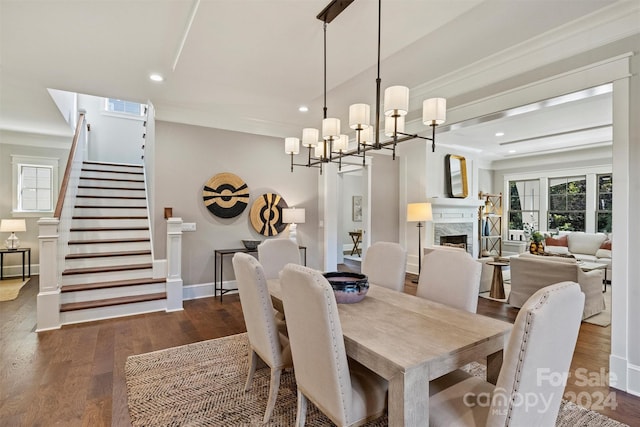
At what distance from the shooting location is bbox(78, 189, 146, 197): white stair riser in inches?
223

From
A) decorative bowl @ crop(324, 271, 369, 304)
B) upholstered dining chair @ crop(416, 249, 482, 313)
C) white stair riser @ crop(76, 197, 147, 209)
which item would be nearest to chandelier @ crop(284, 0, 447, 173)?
upholstered dining chair @ crop(416, 249, 482, 313)

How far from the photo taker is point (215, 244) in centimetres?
478

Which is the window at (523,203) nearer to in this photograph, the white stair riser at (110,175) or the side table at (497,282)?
the side table at (497,282)

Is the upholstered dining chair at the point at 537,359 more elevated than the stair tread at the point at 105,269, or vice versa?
the upholstered dining chair at the point at 537,359

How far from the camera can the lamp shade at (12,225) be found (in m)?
5.35

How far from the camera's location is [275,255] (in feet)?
10.3

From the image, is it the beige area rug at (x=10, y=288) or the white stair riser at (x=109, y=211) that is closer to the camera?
the beige area rug at (x=10, y=288)

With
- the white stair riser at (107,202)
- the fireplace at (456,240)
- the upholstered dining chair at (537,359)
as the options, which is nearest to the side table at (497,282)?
the fireplace at (456,240)

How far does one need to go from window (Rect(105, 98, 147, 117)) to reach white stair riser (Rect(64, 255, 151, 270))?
410 cm

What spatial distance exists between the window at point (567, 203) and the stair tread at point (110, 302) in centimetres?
873

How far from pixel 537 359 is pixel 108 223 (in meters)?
5.78

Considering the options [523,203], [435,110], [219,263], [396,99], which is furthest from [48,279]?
[523,203]

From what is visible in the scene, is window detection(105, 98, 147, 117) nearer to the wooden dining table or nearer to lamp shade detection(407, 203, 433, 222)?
lamp shade detection(407, 203, 433, 222)

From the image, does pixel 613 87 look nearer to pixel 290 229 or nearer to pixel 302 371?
pixel 302 371
